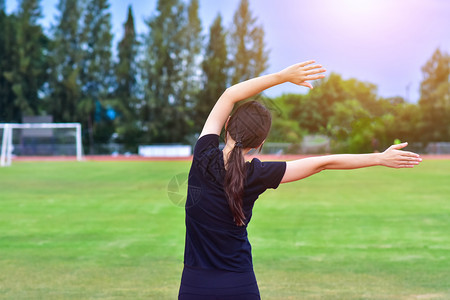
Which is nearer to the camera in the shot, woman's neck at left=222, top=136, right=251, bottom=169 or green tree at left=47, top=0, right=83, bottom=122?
woman's neck at left=222, top=136, right=251, bottom=169

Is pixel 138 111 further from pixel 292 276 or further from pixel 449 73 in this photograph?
pixel 292 276

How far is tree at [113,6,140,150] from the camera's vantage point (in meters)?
55.5

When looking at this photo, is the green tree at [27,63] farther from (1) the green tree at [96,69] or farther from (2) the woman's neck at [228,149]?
(2) the woman's neck at [228,149]

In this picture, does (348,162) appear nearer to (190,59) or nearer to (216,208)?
(216,208)

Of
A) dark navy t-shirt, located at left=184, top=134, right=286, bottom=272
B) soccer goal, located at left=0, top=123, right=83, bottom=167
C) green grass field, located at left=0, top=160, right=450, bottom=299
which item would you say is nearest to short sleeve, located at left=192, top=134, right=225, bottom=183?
dark navy t-shirt, located at left=184, top=134, right=286, bottom=272

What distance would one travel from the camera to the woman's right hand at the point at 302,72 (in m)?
2.63

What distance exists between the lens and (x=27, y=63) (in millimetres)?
55500

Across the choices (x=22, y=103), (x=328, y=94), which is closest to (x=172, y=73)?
(x=22, y=103)

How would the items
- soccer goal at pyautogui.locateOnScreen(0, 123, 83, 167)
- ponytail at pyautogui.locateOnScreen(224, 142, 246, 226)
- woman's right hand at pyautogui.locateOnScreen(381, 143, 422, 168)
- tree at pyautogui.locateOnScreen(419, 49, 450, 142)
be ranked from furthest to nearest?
tree at pyautogui.locateOnScreen(419, 49, 450, 142)
soccer goal at pyautogui.locateOnScreen(0, 123, 83, 167)
woman's right hand at pyautogui.locateOnScreen(381, 143, 422, 168)
ponytail at pyautogui.locateOnScreen(224, 142, 246, 226)

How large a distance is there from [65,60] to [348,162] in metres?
56.3

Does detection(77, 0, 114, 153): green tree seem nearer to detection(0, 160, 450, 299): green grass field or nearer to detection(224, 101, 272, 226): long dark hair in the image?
detection(0, 160, 450, 299): green grass field

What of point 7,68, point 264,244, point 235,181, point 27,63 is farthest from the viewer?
point 7,68

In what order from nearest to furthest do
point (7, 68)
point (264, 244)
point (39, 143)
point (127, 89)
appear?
point (264, 244)
point (39, 143)
point (7, 68)
point (127, 89)

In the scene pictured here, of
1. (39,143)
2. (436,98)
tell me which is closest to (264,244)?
(39,143)
